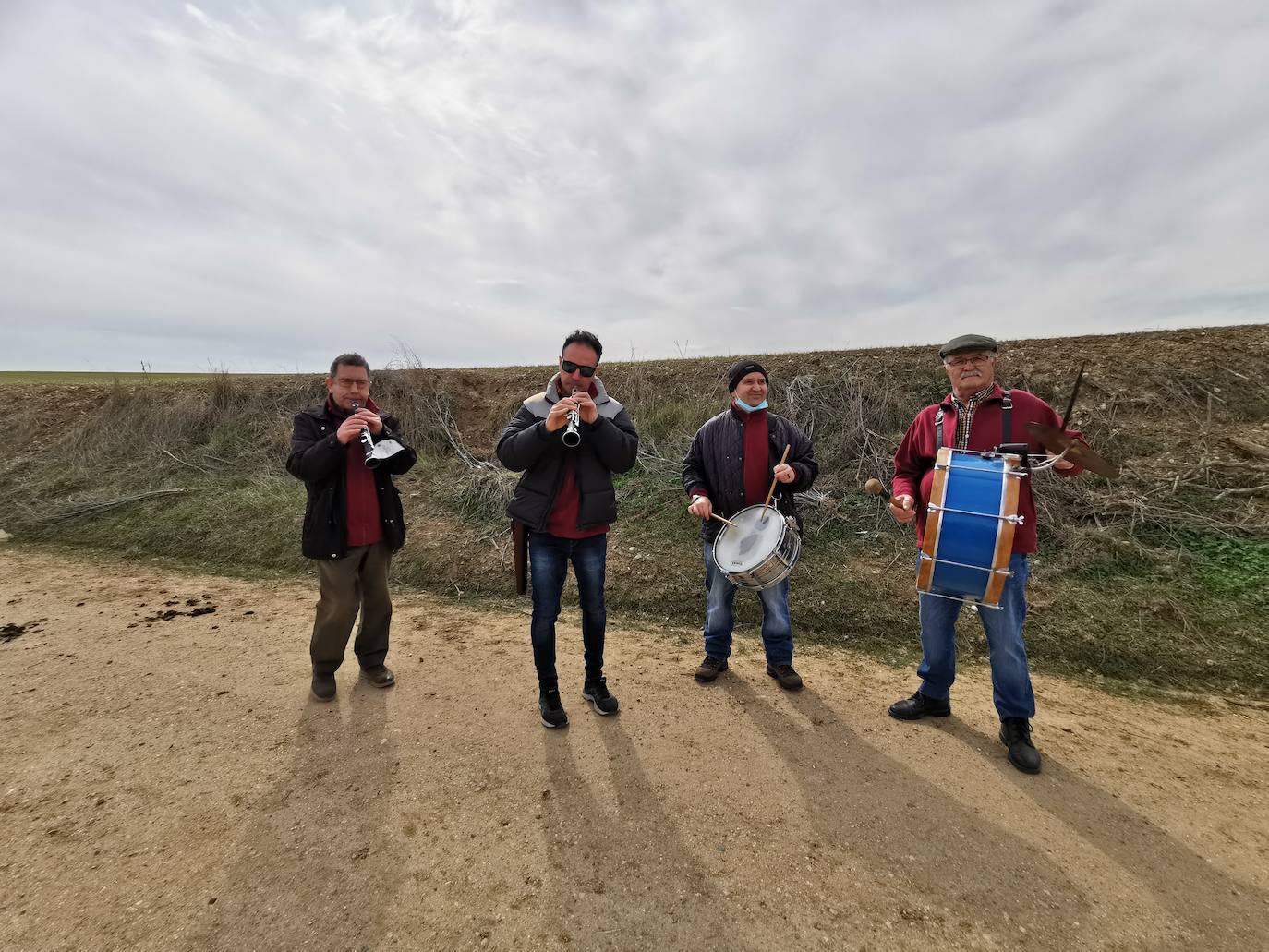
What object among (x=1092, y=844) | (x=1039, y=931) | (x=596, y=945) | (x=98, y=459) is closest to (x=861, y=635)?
(x=1092, y=844)

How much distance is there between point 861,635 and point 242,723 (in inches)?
179

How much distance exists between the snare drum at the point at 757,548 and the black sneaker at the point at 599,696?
3.58ft

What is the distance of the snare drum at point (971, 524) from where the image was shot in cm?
272

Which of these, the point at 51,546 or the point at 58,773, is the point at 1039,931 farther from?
the point at 51,546

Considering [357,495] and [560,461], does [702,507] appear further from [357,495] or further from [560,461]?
[357,495]

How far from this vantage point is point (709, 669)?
12.8ft

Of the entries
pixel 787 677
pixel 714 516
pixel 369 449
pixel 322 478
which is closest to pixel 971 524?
pixel 714 516

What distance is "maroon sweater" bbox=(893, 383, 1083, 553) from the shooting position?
2891mm

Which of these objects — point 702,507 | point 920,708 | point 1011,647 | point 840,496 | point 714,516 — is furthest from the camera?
point 840,496

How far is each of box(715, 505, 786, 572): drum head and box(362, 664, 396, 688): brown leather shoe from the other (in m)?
2.44

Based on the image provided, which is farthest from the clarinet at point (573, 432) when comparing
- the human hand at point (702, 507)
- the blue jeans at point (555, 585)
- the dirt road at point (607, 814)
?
the dirt road at point (607, 814)

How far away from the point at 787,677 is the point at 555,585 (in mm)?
1744

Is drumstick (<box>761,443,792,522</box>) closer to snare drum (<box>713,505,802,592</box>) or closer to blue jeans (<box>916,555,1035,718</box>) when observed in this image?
snare drum (<box>713,505,802,592</box>)

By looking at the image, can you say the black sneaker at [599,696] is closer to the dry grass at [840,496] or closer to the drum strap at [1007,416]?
the dry grass at [840,496]
